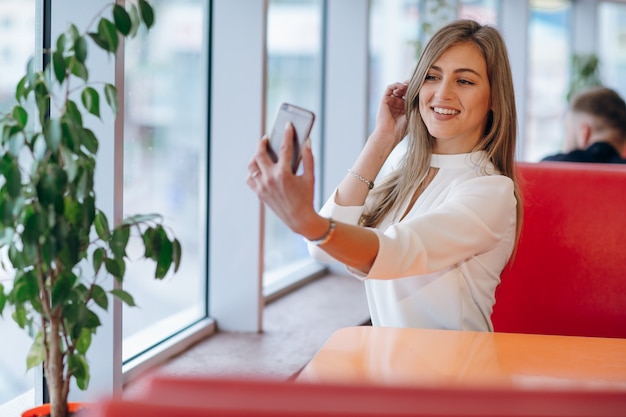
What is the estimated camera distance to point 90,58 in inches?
115

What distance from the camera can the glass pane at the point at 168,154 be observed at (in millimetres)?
3816

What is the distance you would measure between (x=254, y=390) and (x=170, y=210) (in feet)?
11.6

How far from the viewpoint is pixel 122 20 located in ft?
6.44

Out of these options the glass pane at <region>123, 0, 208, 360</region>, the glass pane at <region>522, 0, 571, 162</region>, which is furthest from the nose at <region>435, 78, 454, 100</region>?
the glass pane at <region>522, 0, 571, 162</region>

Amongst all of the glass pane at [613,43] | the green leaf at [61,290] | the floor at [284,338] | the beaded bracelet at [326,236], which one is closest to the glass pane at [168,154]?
the floor at [284,338]

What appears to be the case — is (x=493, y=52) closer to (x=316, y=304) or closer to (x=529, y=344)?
(x=529, y=344)

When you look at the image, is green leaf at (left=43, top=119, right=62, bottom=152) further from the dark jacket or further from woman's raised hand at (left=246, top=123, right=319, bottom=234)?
the dark jacket

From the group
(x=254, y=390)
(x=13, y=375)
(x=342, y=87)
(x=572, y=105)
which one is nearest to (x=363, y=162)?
(x=13, y=375)

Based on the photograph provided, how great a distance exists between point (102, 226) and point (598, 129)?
325 cm

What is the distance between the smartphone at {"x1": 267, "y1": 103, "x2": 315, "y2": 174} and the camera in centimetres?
152

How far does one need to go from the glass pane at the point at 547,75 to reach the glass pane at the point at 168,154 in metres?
6.38

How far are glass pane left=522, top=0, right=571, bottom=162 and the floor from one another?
216 inches

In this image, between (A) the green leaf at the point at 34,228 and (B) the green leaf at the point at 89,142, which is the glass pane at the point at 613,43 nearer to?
(B) the green leaf at the point at 89,142

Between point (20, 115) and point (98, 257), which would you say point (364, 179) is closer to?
point (98, 257)
